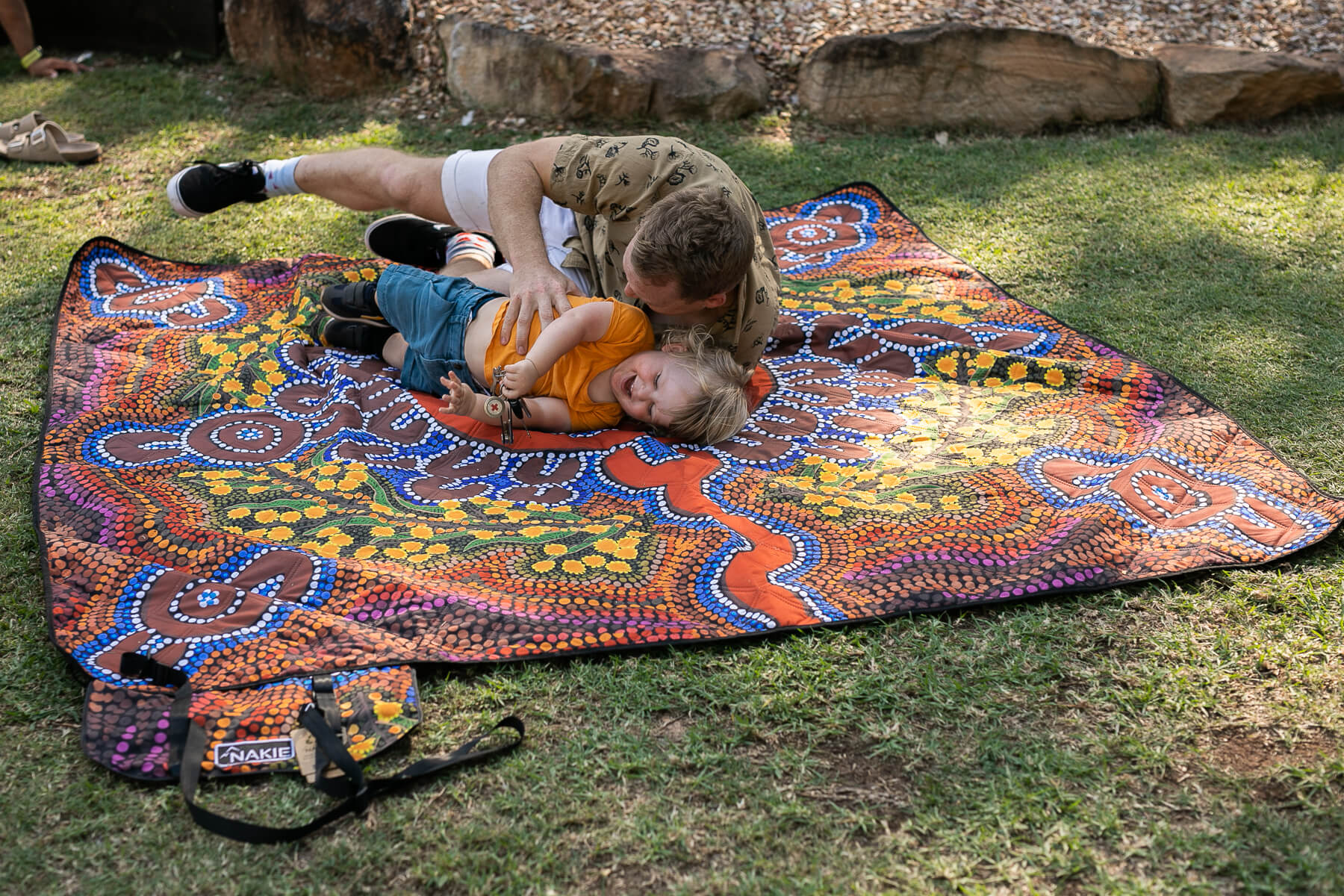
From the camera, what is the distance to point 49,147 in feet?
18.5

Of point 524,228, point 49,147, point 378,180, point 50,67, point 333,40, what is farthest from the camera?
point 50,67

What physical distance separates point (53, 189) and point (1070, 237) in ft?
17.4

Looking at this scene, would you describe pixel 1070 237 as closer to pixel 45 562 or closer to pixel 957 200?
pixel 957 200

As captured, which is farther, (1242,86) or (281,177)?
(1242,86)

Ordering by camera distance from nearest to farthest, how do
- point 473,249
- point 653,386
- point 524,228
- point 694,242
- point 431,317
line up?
1. point 694,242
2. point 653,386
3. point 524,228
4. point 431,317
5. point 473,249

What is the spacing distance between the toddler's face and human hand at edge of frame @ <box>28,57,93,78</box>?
18.6 feet

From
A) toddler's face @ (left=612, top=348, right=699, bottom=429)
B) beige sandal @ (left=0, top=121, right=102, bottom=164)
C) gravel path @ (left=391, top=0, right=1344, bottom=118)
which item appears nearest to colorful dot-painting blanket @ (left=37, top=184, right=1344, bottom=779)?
toddler's face @ (left=612, top=348, right=699, bottom=429)

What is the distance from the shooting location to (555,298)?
3.54m

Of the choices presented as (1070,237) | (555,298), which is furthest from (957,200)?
(555,298)

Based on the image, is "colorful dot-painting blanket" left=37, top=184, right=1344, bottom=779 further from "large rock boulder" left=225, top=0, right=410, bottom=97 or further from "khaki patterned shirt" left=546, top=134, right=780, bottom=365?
"large rock boulder" left=225, top=0, right=410, bottom=97

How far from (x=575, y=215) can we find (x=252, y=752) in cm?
244

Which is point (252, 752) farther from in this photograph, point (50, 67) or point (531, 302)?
point (50, 67)

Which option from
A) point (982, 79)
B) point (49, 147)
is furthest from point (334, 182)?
point (982, 79)

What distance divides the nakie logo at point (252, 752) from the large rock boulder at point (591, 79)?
4.96 m
